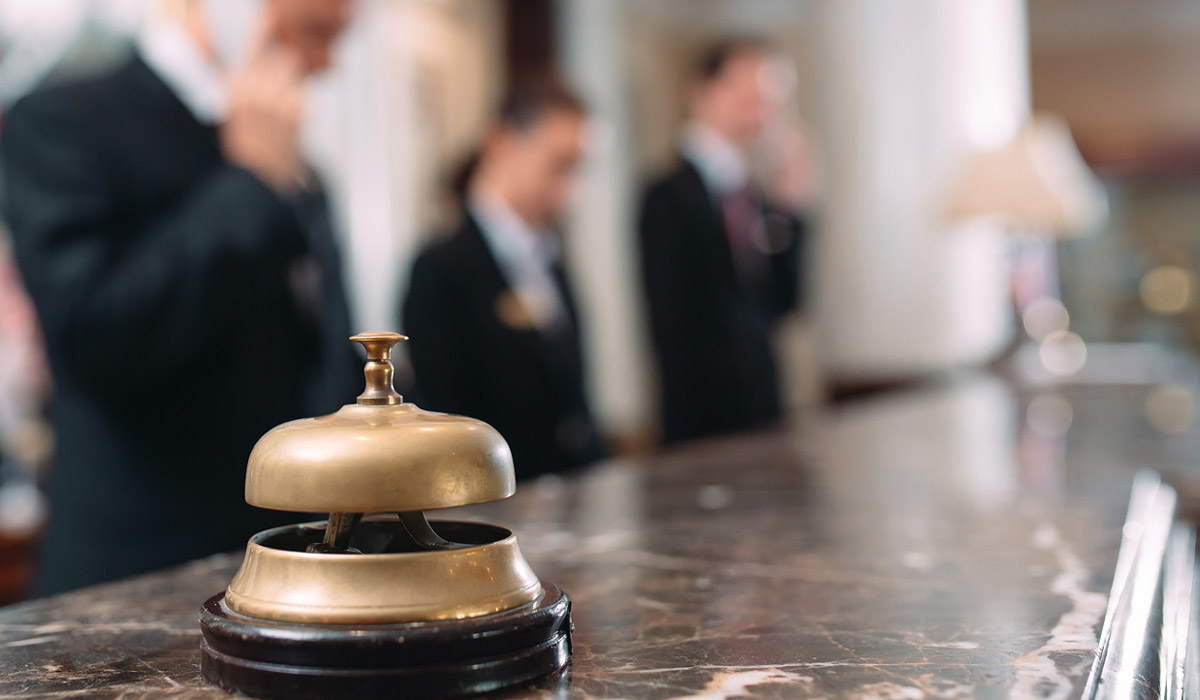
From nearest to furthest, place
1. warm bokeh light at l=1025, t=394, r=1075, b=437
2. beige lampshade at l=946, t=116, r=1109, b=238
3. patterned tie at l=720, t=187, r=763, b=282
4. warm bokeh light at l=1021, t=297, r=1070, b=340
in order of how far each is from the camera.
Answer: warm bokeh light at l=1025, t=394, r=1075, b=437
patterned tie at l=720, t=187, r=763, b=282
beige lampshade at l=946, t=116, r=1109, b=238
warm bokeh light at l=1021, t=297, r=1070, b=340

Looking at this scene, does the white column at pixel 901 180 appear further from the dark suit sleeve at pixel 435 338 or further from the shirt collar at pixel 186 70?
the shirt collar at pixel 186 70

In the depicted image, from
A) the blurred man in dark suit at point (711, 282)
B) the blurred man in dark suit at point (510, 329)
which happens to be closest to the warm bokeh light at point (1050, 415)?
the blurred man in dark suit at point (711, 282)

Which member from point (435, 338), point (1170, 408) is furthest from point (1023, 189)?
point (435, 338)

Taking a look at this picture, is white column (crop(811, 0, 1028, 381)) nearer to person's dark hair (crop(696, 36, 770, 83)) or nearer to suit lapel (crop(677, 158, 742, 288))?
person's dark hair (crop(696, 36, 770, 83))

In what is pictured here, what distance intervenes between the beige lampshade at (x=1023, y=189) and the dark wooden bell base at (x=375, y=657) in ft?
14.8

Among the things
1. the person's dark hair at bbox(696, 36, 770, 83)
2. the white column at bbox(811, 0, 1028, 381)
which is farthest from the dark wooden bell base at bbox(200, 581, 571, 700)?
the white column at bbox(811, 0, 1028, 381)

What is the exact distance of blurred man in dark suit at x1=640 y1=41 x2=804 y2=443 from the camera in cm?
365

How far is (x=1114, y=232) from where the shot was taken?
37.0ft

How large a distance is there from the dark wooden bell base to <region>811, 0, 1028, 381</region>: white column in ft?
19.8

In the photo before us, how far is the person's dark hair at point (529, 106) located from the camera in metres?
2.86

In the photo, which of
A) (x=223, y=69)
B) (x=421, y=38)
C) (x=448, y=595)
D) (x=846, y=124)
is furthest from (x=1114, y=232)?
(x=448, y=595)

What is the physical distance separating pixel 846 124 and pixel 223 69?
5252 mm

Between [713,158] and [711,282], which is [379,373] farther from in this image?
[713,158]

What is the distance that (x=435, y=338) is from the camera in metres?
2.61
